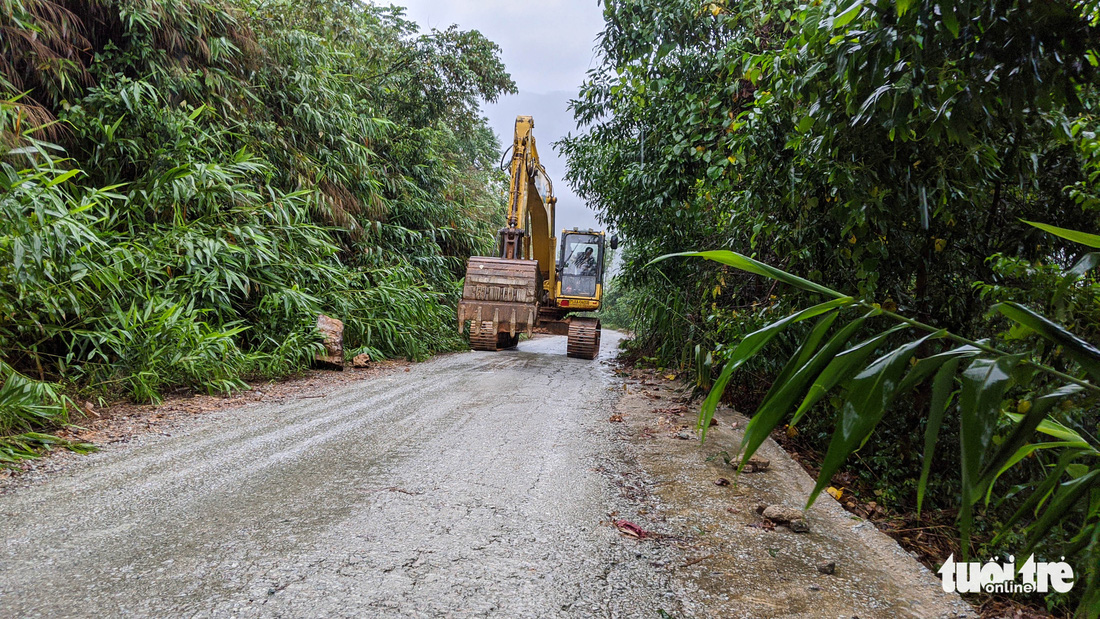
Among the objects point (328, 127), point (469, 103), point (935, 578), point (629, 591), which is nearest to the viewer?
point (629, 591)

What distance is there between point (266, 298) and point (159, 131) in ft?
6.37

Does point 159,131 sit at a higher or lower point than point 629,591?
higher

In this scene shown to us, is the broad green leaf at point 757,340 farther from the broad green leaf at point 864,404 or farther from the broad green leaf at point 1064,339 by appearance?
the broad green leaf at point 1064,339

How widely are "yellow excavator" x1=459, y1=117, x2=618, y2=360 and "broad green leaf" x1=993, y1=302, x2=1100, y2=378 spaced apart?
7885 mm

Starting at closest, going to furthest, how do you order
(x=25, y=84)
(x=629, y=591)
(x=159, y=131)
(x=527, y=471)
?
(x=629, y=591), (x=527, y=471), (x=25, y=84), (x=159, y=131)

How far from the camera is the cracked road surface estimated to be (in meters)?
1.70

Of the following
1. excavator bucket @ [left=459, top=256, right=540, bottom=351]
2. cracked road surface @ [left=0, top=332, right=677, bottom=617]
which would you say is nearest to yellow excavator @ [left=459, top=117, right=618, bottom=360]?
excavator bucket @ [left=459, top=256, right=540, bottom=351]

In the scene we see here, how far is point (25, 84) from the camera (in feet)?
17.1

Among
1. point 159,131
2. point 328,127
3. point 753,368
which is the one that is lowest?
point 753,368

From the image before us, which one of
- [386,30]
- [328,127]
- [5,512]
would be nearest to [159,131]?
[328,127]

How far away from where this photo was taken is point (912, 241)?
11.0 ft

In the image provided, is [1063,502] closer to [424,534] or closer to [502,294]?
[424,534]

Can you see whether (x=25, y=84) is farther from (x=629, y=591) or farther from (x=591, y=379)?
(x=629, y=591)

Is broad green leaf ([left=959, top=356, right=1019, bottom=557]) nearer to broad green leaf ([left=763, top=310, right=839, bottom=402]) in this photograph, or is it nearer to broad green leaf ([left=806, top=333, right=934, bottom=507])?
broad green leaf ([left=806, top=333, right=934, bottom=507])
